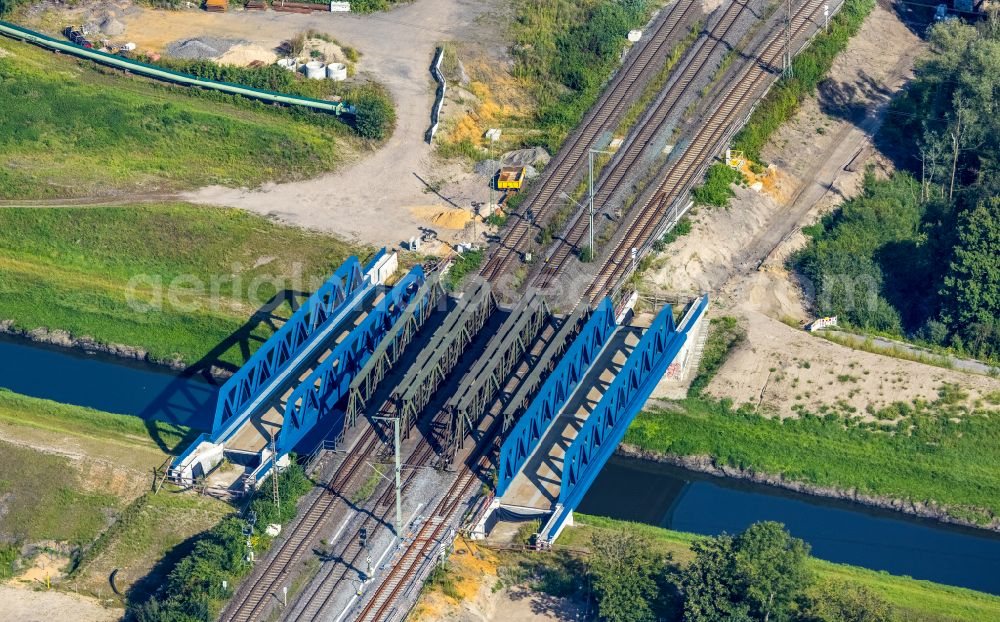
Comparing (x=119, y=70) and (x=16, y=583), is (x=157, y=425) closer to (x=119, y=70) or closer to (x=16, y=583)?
(x=16, y=583)

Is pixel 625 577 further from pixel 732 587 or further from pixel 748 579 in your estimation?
pixel 748 579

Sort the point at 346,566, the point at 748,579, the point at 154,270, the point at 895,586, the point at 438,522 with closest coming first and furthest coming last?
the point at 748,579
the point at 346,566
the point at 895,586
the point at 438,522
the point at 154,270

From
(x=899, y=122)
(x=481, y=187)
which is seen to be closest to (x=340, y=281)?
(x=481, y=187)

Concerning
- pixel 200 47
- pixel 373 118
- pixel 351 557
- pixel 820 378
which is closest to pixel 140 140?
pixel 200 47

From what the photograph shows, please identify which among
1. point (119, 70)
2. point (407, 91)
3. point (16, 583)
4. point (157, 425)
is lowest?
point (16, 583)

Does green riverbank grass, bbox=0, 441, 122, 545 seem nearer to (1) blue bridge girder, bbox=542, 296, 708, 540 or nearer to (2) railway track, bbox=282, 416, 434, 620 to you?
(2) railway track, bbox=282, 416, 434, 620

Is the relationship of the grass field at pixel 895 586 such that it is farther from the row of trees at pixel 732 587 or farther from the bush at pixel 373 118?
the bush at pixel 373 118
